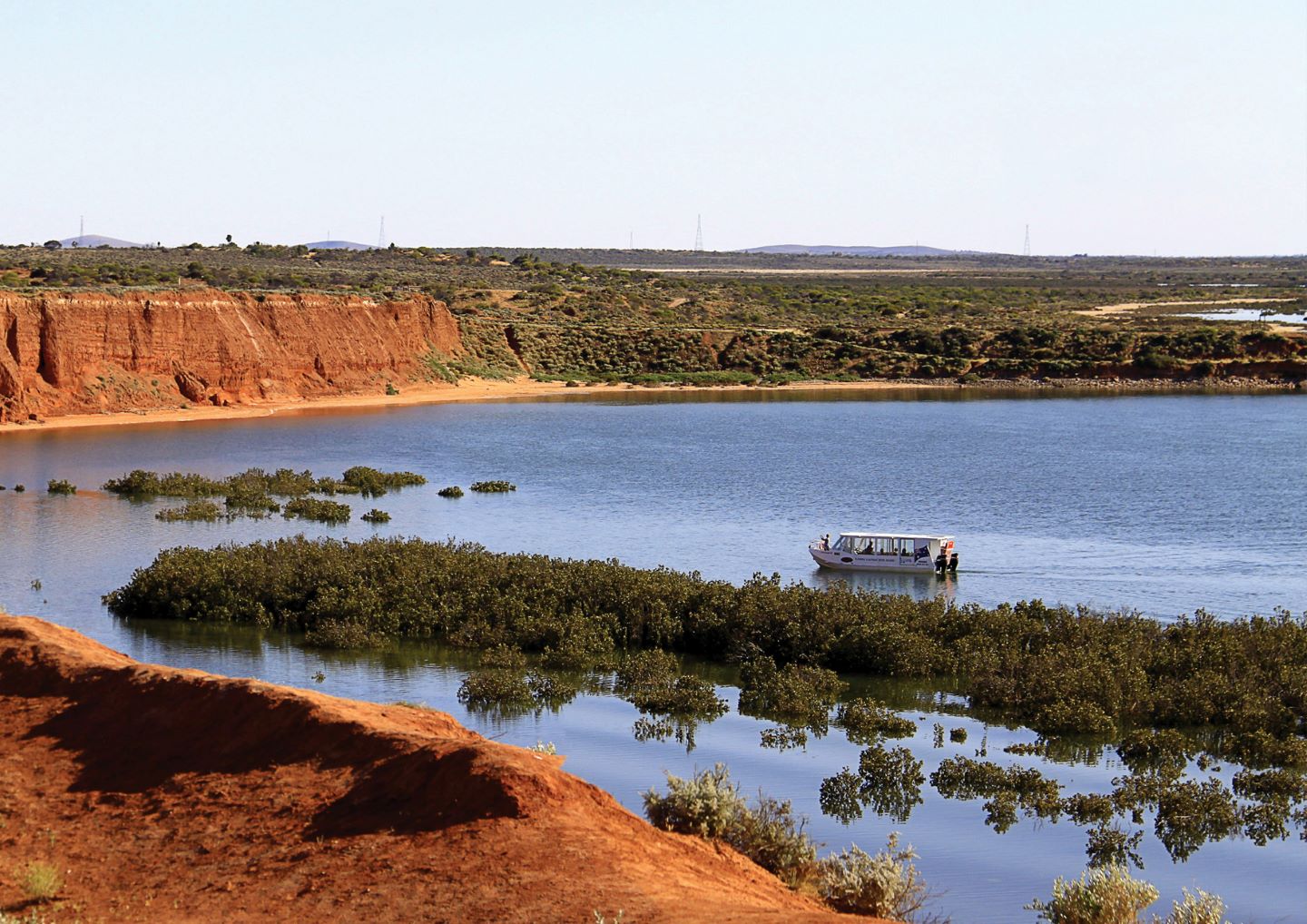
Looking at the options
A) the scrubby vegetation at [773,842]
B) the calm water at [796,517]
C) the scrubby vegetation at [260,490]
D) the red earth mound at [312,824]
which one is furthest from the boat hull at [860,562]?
the scrubby vegetation at [773,842]

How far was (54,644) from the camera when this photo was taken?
1941 cm

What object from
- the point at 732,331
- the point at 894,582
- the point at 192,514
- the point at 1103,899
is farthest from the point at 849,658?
the point at 732,331

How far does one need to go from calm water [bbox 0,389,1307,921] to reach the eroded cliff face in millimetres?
4328

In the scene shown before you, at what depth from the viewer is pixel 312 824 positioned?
13961mm

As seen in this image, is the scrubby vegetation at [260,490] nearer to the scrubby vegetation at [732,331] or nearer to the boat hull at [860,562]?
the boat hull at [860,562]

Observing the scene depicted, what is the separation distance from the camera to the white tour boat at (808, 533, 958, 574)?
3303 cm

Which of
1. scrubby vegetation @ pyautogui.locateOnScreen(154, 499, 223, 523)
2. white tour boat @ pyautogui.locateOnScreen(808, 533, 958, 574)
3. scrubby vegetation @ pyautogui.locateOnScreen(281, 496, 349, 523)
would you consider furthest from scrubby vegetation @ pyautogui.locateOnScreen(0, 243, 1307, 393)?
white tour boat @ pyautogui.locateOnScreen(808, 533, 958, 574)

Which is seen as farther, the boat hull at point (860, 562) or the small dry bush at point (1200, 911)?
the boat hull at point (860, 562)

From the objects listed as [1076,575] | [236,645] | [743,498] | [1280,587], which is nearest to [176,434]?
[743,498]

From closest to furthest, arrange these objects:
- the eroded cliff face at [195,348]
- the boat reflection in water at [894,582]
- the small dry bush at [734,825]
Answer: the small dry bush at [734,825] < the boat reflection in water at [894,582] < the eroded cliff face at [195,348]

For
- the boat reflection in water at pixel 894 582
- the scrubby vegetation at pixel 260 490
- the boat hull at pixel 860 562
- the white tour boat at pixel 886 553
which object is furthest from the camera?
the scrubby vegetation at pixel 260 490

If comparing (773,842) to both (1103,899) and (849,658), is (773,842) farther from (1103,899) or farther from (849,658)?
(849,658)

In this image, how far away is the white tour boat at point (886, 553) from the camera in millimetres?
33031

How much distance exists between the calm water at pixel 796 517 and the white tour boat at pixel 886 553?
1.88 ft
